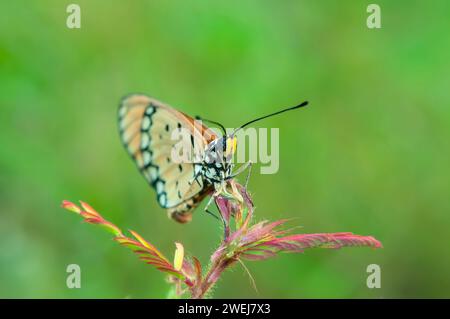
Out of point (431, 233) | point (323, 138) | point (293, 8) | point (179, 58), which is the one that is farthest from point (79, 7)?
point (431, 233)

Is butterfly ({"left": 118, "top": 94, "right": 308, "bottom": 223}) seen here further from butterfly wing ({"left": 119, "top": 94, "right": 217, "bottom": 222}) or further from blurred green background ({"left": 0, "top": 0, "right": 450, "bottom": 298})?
blurred green background ({"left": 0, "top": 0, "right": 450, "bottom": 298})

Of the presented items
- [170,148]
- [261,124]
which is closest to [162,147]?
[170,148]

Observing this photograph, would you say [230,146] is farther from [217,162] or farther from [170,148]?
[170,148]

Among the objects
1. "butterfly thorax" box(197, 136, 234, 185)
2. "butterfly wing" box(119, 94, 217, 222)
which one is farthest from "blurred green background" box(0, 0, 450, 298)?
"butterfly thorax" box(197, 136, 234, 185)

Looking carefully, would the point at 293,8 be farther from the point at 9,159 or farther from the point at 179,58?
the point at 9,159

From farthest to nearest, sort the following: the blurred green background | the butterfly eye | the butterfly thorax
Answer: the blurred green background, the butterfly eye, the butterfly thorax

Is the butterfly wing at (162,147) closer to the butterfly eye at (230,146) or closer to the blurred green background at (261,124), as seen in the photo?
the butterfly eye at (230,146)

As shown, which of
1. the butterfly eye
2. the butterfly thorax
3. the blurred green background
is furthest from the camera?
the blurred green background
